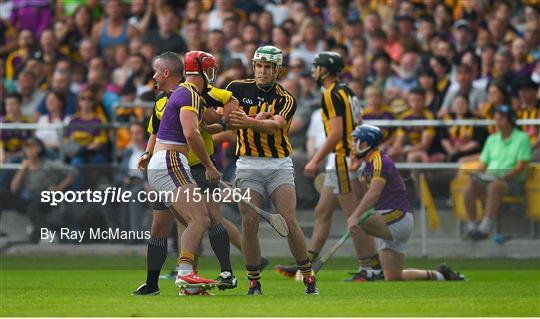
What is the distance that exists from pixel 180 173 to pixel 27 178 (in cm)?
466

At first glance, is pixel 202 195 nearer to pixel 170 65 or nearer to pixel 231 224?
pixel 170 65

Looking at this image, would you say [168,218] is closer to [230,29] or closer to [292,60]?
[292,60]

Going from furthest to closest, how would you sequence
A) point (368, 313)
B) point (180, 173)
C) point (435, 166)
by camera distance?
point (435, 166), point (180, 173), point (368, 313)

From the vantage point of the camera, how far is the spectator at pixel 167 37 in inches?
859

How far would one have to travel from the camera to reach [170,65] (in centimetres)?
1255

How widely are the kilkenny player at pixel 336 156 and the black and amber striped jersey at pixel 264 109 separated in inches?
97.4

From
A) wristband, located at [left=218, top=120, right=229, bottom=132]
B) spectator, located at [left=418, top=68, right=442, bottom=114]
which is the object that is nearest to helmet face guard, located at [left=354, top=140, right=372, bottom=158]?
wristband, located at [left=218, top=120, right=229, bottom=132]

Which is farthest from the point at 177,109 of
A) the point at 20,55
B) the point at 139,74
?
the point at 20,55

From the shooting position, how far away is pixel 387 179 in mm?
15047

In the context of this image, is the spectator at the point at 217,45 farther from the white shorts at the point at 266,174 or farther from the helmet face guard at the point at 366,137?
the white shorts at the point at 266,174

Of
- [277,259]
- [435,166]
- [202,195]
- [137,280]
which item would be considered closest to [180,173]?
[202,195]

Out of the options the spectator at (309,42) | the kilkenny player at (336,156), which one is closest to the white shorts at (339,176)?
the kilkenny player at (336,156)

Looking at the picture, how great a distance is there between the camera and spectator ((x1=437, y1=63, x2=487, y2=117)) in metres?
19.3

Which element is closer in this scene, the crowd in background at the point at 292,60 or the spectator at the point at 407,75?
the crowd in background at the point at 292,60
